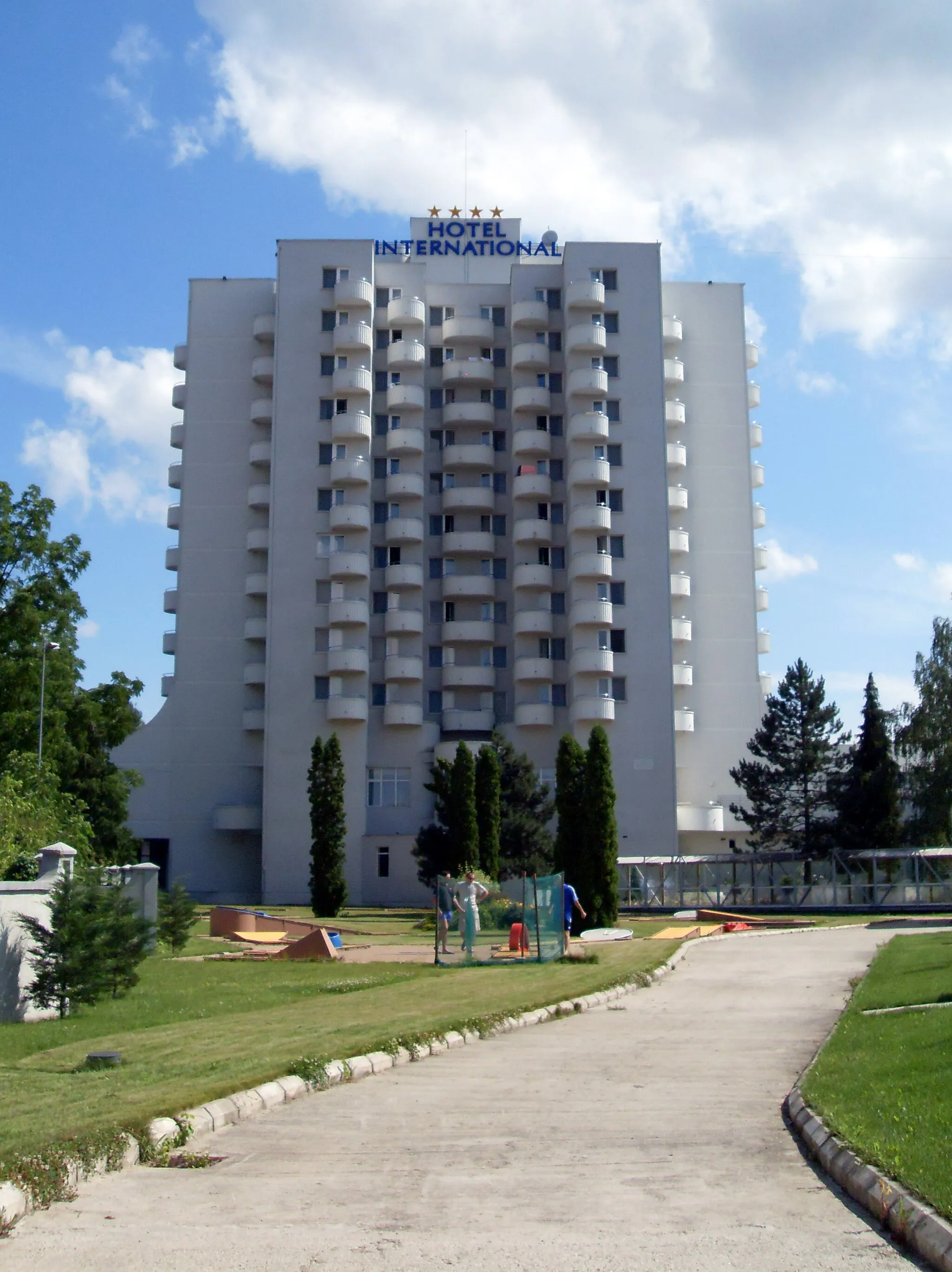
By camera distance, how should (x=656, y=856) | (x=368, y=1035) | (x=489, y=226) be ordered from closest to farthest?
1. (x=368, y=1035)
2. (x=656, y=856)
3. (x=489, y=226)

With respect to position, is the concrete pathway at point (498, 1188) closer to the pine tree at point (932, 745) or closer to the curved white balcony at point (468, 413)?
the pine tree at point (932, 745)

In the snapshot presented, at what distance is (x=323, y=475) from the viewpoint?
78000 millimetres

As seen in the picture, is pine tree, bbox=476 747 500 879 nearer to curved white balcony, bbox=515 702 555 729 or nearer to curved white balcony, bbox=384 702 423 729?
curved white balcony, bbox=515 702 555 729

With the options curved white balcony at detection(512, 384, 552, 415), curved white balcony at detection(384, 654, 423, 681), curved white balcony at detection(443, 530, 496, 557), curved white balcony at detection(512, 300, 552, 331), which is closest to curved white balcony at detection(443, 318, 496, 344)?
curved white balcony at detection(512, 300, 552, 331)

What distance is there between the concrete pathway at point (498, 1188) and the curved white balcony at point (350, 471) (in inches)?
2520

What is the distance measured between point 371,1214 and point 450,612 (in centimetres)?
7264

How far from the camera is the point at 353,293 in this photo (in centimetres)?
7800

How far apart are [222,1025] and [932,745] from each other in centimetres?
5663

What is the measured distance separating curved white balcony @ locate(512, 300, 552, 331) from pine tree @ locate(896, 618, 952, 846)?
30575 mm

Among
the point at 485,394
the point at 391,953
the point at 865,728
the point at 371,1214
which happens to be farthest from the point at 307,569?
the point at 371,1214

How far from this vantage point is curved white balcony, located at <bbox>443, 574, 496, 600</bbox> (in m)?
78.1

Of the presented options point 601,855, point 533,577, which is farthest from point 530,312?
point 601,855

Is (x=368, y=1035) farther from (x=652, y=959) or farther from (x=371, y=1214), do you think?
(x=652, y=959)

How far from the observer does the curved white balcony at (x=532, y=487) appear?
258ft
